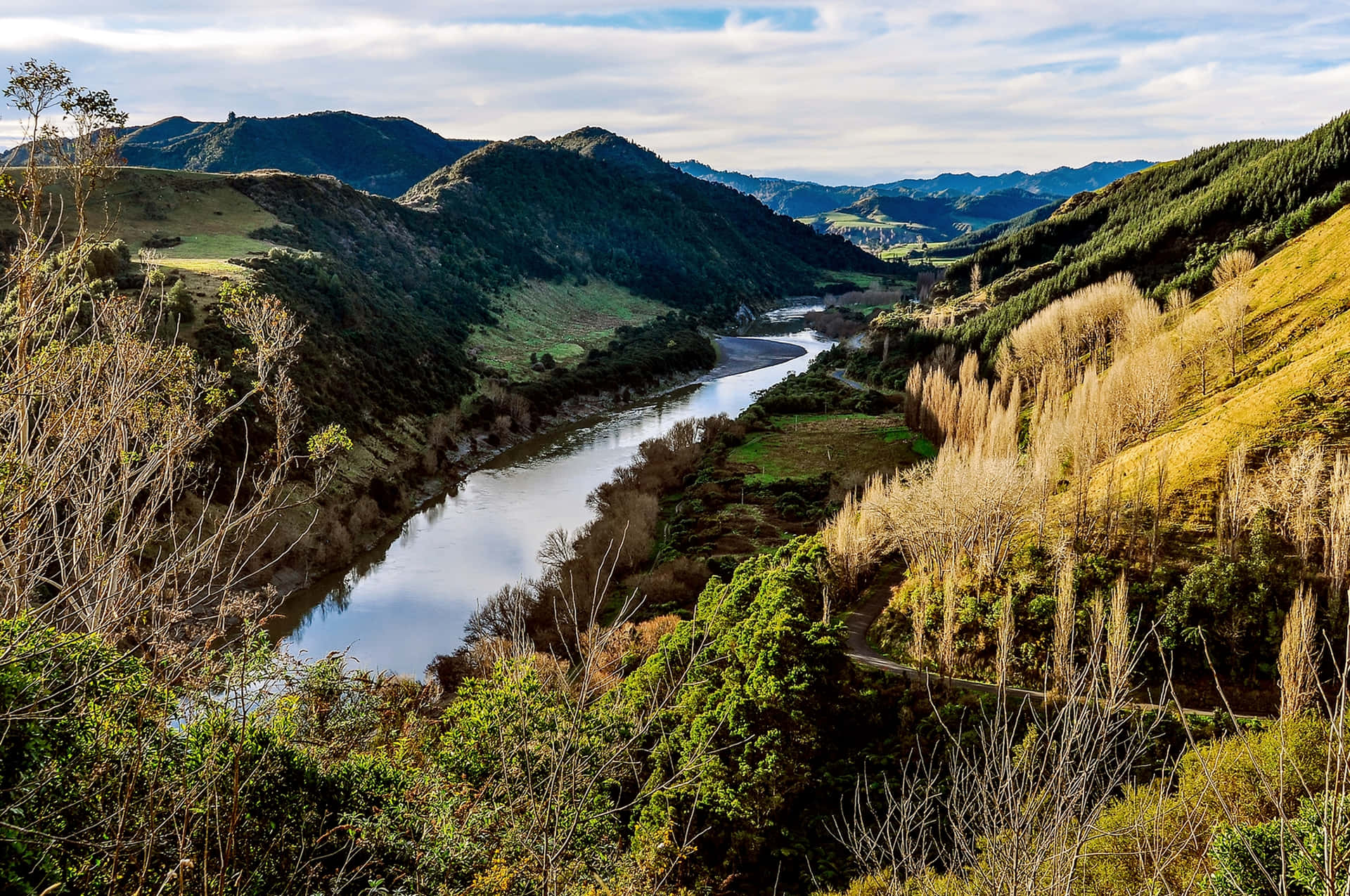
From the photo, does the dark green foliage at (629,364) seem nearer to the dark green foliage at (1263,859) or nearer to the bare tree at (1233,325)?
the bare tree at (1233,325)

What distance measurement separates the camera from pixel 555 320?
361 feet

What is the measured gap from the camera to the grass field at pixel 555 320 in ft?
283

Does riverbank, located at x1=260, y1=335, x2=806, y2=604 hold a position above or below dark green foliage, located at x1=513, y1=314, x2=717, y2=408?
below

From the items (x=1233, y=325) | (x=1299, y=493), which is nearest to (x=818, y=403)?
(x=1233, y=325)

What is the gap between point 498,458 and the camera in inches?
2318

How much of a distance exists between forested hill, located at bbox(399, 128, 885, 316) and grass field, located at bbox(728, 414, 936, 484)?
77.7m

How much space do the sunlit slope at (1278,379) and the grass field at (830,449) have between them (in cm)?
1806

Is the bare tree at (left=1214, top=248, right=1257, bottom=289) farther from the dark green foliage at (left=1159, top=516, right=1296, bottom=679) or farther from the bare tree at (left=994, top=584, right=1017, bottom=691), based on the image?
A: the bare tree at (left=994, top=584, right=1017, bottom=691)

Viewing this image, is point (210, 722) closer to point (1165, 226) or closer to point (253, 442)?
point (253, 442)

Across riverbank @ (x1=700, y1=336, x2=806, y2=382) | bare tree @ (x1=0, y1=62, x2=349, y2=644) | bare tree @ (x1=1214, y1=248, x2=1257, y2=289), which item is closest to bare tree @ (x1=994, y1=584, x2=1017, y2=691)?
bare tree @ (x1=0, y1=62, x2=349, y2=644)

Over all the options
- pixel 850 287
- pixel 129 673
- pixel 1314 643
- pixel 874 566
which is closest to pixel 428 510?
pixel 874 566

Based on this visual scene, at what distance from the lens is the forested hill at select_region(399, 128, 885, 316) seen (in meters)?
133

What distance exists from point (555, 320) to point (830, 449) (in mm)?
66219

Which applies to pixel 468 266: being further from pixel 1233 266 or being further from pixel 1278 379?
pixel 1278 379
